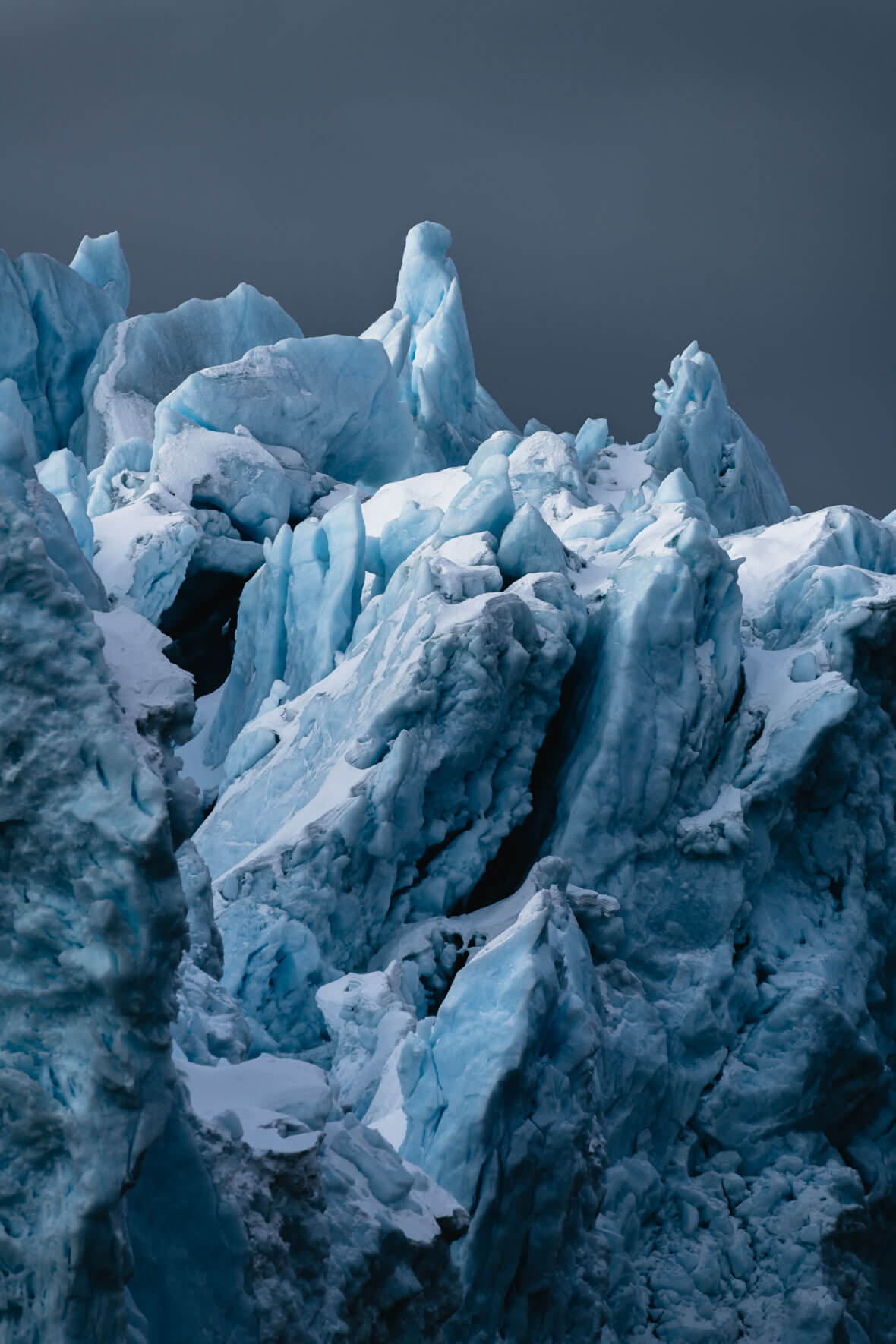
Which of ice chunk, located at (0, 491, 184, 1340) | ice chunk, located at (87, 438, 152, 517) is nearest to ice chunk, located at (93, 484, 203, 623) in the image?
ice chunk, located at (87, 438, 152, 517)

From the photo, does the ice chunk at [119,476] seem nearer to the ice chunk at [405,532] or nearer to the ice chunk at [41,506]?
the ice chunk at [405,532]

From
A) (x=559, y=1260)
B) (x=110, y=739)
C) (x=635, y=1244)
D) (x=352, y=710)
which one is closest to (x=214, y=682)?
(x=352, y=710)

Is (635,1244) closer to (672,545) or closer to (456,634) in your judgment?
(456,634)

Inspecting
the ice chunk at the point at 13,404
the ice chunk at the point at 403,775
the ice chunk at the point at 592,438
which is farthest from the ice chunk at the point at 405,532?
the ice chunk at the point at 592,438

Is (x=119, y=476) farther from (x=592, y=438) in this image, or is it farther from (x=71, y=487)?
(x=592, y=438)

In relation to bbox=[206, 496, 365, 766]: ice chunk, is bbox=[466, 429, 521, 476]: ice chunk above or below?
above

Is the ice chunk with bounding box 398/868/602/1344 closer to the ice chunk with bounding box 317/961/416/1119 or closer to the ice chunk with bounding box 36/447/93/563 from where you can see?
the ice chunk with bounding box 317/961/416/1119
